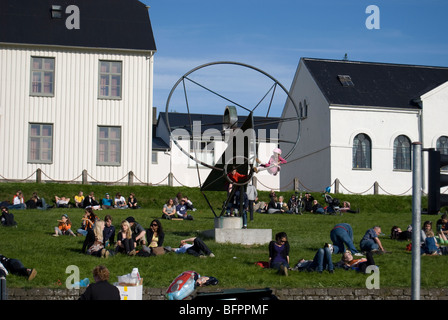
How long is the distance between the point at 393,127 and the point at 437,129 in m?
3.09

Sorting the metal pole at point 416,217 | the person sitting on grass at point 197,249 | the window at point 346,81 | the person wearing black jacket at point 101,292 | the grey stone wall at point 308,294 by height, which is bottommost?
the grey stone wall at point 308,294

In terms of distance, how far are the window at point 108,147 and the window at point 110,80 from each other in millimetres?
2053

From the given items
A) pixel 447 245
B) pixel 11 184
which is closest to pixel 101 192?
pixel 11 184

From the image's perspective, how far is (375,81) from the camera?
51.1 metres

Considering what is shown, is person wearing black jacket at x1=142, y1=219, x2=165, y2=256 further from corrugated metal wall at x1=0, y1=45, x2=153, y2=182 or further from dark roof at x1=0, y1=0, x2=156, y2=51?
dark roof at x1=0, y1=0, x2=156, y2=51

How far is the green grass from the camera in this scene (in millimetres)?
16188

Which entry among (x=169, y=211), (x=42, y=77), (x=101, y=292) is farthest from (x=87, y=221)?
(x=42, y=77)

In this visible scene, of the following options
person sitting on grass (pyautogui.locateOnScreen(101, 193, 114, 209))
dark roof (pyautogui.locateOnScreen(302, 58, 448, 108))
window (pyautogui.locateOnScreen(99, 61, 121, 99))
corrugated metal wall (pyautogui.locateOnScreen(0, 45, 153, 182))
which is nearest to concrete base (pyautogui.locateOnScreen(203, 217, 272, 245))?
person sitting on grass (pyautogui.locateOnScreen(101, 193, 114, 209))

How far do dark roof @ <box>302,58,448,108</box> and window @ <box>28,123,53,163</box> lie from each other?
62.1 ft

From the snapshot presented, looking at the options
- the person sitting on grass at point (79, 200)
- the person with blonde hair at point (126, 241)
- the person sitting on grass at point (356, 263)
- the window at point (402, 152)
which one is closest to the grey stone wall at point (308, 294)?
the person sitting on grass at point (356, 263)

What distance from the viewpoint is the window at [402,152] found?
47581 millimetres

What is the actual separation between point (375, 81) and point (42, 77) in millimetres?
24389

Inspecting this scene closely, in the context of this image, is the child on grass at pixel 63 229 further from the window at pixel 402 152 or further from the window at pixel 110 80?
the window at pixel 402 152
